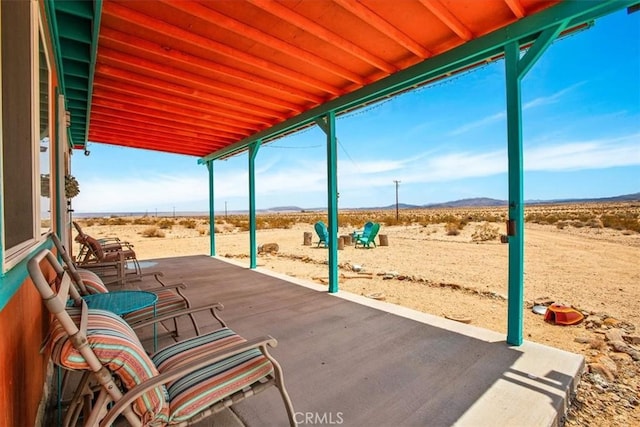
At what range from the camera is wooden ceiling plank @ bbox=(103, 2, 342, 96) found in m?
2.30

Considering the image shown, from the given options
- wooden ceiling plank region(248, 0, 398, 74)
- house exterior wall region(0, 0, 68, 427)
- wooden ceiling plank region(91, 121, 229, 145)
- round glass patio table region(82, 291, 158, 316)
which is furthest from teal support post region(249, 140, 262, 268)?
house exterior wall region(0, 0, 68, 427)

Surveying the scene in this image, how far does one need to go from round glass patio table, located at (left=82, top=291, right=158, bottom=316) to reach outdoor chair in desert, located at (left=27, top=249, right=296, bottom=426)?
51 cm

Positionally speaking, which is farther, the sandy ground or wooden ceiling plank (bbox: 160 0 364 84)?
the sandy ground

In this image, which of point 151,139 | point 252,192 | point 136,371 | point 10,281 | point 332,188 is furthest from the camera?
point 252,192

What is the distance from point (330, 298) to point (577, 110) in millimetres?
34435

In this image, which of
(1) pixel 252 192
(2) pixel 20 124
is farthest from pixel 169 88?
(1) pixel 252 192

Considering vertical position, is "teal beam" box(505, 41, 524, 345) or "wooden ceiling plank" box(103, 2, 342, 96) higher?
"wooden ceiling plank" box(103, 2, 342, 96)

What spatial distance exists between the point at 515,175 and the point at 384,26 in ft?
5.50

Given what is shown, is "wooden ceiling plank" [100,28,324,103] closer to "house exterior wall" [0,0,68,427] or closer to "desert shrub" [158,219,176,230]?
"house exterior wall" [0,0,68,427]

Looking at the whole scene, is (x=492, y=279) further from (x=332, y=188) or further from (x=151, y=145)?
(x=151, y=145)

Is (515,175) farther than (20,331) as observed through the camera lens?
Yes

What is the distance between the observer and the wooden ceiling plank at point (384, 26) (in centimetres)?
223

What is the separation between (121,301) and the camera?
7.14ft

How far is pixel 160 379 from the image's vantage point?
1105 mm
